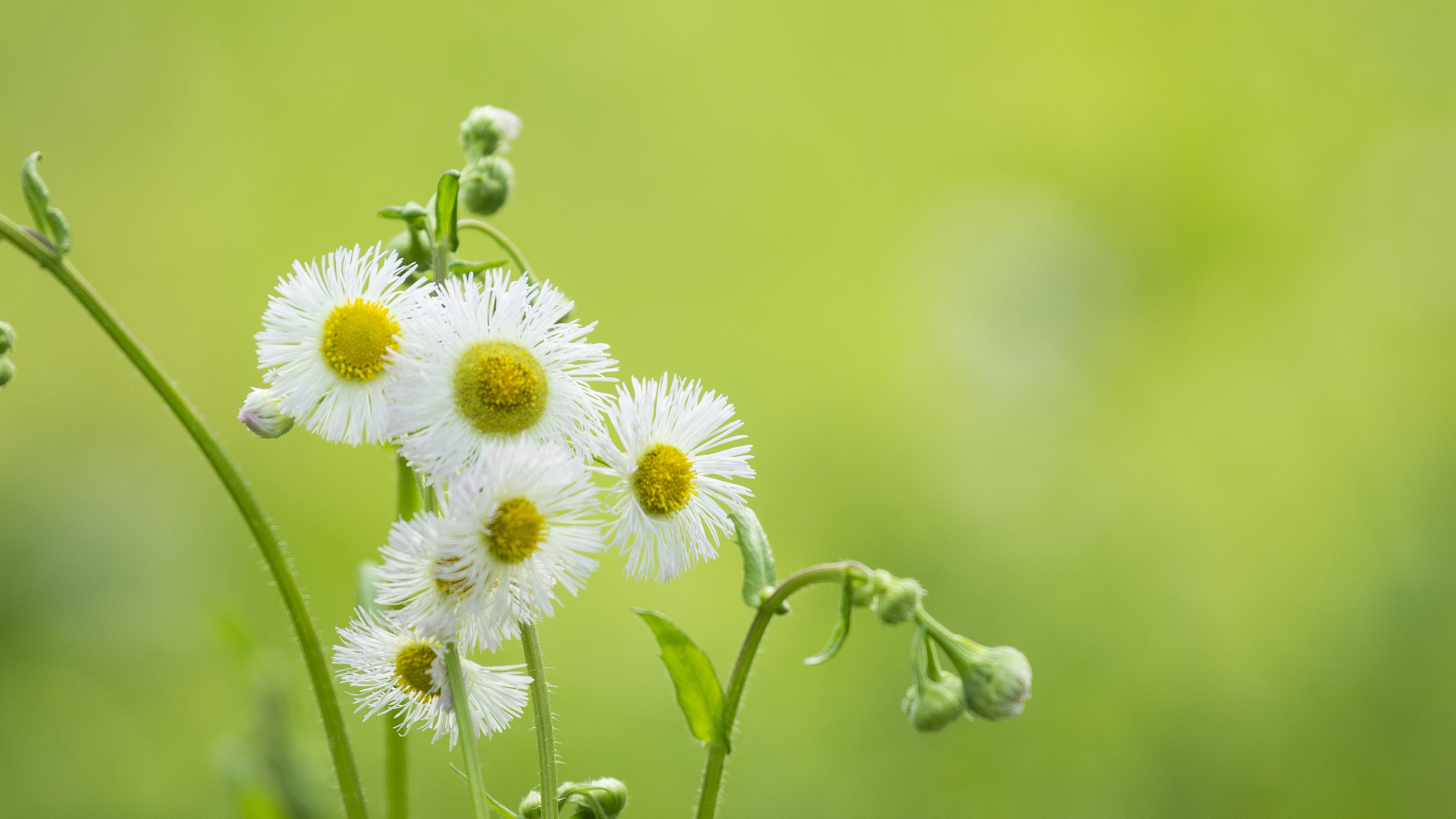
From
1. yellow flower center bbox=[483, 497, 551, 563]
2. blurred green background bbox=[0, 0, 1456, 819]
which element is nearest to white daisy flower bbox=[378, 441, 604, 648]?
yellow flower center bbox=[483, 497, 551, 563]

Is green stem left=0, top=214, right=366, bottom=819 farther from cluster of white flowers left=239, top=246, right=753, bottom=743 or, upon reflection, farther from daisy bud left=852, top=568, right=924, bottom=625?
daisy bud left=852, top=568, right=924, bottom=625

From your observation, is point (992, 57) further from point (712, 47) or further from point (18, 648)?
point (18, 648)

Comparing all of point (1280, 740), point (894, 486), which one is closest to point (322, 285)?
point (1280, 740)

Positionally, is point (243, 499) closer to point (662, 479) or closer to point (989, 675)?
point (662, 479)

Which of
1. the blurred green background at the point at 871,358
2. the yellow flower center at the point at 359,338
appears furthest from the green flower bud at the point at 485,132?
the blurred green background at the point at 871,358

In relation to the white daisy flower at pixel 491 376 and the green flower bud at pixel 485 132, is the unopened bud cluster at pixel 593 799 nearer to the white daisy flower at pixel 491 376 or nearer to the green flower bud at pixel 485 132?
the white daisy flower at pixel 491 376

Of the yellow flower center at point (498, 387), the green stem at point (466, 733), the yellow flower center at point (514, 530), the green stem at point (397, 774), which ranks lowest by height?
the green stem at point (397, 774)
